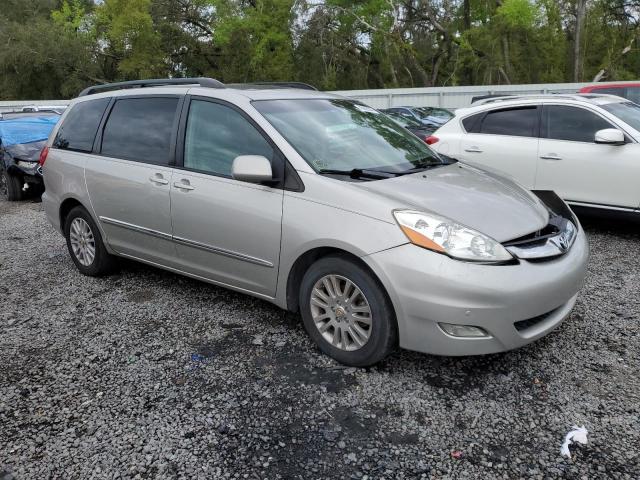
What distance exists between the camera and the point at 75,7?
43.0 metres

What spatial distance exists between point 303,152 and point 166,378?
5.34 feet

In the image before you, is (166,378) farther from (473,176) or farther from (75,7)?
(75,7)

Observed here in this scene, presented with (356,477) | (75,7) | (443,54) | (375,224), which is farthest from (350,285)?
(75,7)

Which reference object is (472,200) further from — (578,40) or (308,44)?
(308,44)

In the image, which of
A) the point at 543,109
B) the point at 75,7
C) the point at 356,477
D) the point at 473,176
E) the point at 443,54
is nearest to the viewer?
the point at 356,477

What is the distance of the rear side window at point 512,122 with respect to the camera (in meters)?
6.36

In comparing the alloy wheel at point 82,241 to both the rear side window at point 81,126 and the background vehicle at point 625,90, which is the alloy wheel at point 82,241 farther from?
the background vehicle at point 625,90

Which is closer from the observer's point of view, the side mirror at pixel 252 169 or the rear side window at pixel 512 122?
the side mirror at pixel 252 169

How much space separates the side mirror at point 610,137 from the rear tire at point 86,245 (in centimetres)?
499

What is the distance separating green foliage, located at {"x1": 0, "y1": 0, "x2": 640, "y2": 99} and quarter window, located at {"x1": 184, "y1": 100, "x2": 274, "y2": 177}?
118ft

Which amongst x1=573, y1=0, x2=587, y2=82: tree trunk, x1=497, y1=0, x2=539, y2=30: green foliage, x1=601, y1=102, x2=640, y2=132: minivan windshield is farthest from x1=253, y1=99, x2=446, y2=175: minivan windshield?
x1=497, y1=0, x2=539, y2=30: green foliage

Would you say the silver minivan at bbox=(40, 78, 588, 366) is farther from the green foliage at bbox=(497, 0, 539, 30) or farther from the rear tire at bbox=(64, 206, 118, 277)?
the green foliage at bbox=(497, 0, 539, 30)

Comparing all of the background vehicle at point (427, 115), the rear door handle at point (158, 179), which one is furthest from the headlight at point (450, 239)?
the background vehicle at point (427, 115)

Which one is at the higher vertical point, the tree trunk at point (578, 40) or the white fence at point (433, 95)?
the tree trunk at point (578, 40)
